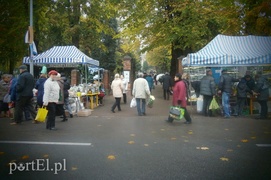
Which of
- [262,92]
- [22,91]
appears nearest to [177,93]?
[262,92]

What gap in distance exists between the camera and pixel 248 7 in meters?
17.0

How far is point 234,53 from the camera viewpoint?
12070 millimetres

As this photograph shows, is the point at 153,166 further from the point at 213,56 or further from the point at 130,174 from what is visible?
the point at 213,56

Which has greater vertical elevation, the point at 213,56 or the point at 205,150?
the point at 213,56

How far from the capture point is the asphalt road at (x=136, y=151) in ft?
14.9

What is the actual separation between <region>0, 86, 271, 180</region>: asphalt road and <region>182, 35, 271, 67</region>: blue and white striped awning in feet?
11.0

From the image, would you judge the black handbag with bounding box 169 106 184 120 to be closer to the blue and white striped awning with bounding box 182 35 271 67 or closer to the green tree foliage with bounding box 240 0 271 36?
the blue and white striped awning with bounding box 182 35 271 67

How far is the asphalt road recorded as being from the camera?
4.53 meters

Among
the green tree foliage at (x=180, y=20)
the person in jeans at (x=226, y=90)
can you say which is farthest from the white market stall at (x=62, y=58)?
the person in jeans at (x=226, y=90)

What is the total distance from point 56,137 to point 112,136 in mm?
1472

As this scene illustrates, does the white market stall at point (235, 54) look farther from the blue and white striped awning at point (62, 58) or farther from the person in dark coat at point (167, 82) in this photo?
the blue and white striped awning at point (62, 58)

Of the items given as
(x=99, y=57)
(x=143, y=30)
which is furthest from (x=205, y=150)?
(x=99, y=57)

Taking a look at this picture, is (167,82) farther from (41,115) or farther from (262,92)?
(41,115)

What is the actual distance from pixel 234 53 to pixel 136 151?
26.6ft
